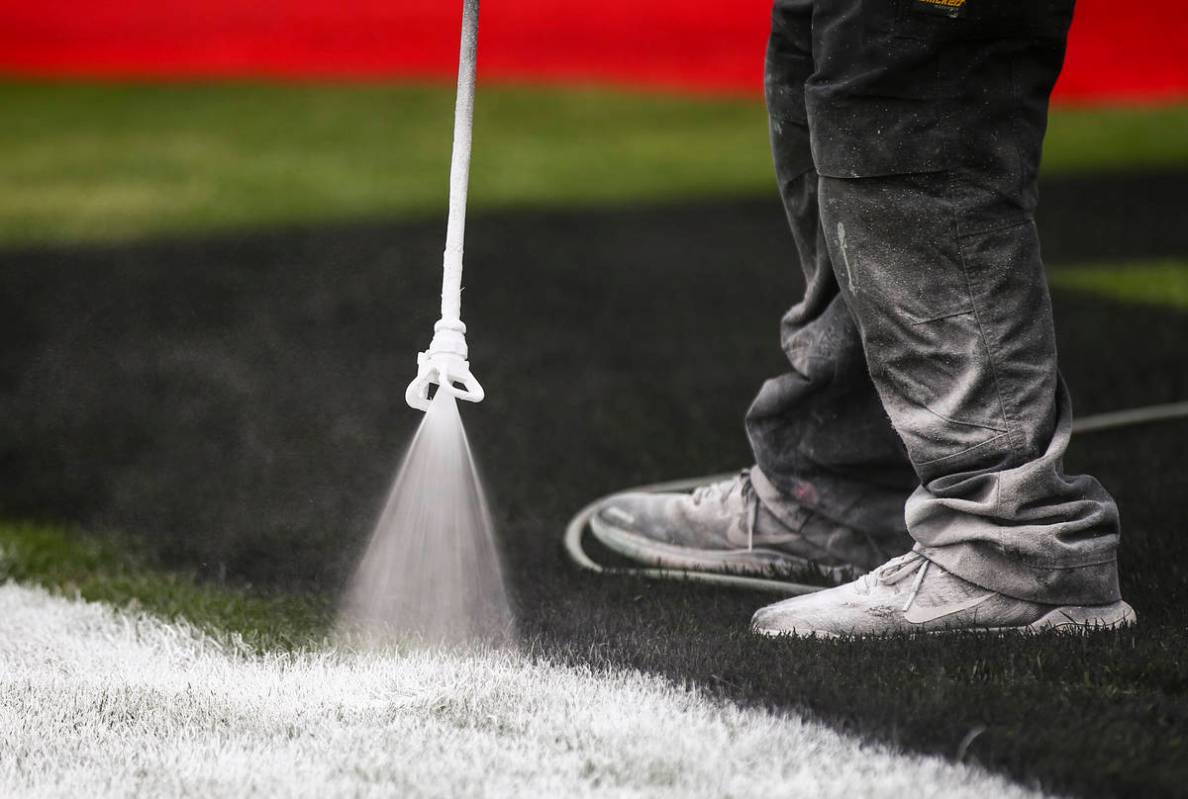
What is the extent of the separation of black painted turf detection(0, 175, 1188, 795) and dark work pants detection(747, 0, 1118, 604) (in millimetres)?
126

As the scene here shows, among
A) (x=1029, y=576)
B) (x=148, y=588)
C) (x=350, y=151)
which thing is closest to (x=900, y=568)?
(x=1029, y=576)

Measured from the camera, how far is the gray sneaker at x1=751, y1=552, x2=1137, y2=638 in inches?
57.9

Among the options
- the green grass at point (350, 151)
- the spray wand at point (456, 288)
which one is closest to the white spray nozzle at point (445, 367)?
the spray wand at point (456, 288)

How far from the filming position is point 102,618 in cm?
168

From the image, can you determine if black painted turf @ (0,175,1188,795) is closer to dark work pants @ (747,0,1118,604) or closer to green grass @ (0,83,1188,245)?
dark work pants @ (747,0,1118,604)

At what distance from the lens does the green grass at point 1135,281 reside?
3.83 metres

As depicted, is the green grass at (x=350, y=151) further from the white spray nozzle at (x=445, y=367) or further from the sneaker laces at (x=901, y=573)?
the sneaker laces at (x=901, y=573)

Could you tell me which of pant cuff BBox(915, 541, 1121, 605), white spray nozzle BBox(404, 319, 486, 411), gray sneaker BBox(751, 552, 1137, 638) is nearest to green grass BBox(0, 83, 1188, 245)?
white spray nozzle BBox(404, 319, 486, 411)

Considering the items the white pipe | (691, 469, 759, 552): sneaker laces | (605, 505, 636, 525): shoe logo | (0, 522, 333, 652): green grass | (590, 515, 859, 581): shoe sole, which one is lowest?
(0, 522, 333, 652): green grass

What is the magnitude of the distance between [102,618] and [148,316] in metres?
1.95

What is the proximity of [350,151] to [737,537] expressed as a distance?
5413 mm

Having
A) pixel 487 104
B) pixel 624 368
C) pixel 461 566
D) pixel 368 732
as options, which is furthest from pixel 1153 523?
pixel 487 104

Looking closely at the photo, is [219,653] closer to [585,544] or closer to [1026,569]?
[585,544]

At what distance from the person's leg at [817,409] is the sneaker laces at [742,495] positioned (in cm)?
2
